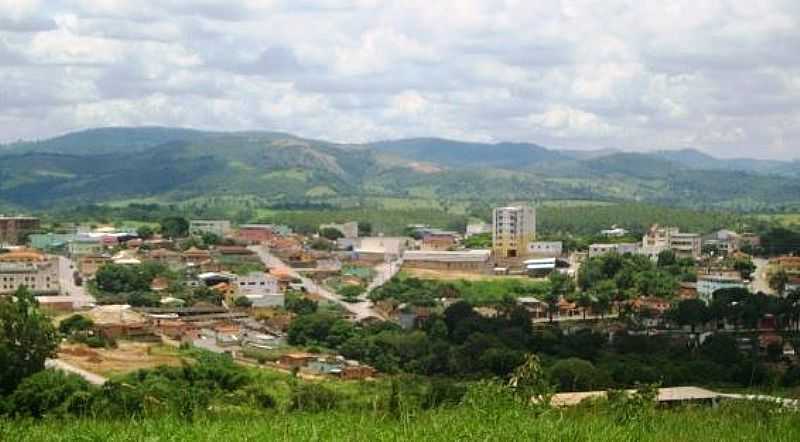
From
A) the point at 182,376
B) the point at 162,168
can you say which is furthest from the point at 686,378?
the point at 162,168

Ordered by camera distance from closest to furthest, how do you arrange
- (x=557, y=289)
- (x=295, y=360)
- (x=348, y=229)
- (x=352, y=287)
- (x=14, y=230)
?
(x=295, y=360) → (x=557, y=289) → (x=352, y=287) → (x=14, y=230) → (x=348, y=229)

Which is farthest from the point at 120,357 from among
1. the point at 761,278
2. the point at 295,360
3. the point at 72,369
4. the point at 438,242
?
the point at 438,242

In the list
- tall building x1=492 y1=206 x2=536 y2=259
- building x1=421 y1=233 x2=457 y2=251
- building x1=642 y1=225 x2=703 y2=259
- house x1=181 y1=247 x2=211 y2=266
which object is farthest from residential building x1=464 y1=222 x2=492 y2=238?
house x1=181 y1=247 x2=211 y2=266

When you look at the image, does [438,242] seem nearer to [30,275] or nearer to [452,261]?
[452,261]

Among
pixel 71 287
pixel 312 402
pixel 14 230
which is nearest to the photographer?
pixel 312 402

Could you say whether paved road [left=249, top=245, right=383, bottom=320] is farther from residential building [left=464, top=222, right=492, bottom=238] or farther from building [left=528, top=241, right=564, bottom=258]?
residential building [left=464, top=222, right=492, bottom=238]

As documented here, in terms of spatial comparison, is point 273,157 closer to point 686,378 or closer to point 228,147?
point 228,147

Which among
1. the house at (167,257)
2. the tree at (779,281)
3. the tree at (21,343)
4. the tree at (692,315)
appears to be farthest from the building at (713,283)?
the tree at (21,343)
